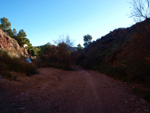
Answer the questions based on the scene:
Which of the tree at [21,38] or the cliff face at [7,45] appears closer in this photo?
the cliff face at [7,45]

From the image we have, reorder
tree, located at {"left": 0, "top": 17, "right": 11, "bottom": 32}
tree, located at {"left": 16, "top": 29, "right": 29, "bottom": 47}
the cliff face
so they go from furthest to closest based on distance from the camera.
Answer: tree, located at {"left": 0, "top": 17, "right": 11, "bottom": 32}
tree, located at {"left": 16, "top": 29, "right": 29, "bottom": 47}
the cliff face

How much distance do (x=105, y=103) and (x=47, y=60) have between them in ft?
72.6

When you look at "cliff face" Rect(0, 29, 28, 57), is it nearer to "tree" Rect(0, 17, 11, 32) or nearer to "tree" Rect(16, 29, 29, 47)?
"tree" Rect(16, 29, 29, 47)

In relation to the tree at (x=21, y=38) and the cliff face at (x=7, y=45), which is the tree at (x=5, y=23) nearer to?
the tree at (x=21, y=38)

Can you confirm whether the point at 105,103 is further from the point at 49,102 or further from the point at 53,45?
the point at 53,45

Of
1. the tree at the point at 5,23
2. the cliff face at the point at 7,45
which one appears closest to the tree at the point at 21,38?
the tree at the point at 5,23

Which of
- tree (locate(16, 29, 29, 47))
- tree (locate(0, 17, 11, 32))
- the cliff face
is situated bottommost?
the cliff face

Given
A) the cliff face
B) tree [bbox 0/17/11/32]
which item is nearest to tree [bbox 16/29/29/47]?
tree [bbox 0/17/11/32]

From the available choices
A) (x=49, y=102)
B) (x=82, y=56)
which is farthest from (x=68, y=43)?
(x=49, y=102)

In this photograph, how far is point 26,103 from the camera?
4223mm

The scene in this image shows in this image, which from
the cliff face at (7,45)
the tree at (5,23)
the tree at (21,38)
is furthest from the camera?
the tree at (5,23)

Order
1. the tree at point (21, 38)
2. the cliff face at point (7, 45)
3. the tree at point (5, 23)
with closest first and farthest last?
1. the cliff face at point (7, 45)
2. the tree at point (21, 38)
3. the tree at point (5, 23)

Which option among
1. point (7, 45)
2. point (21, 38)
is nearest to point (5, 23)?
point (21, 38)

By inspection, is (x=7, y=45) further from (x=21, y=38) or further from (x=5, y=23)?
(x=5, y=23)
